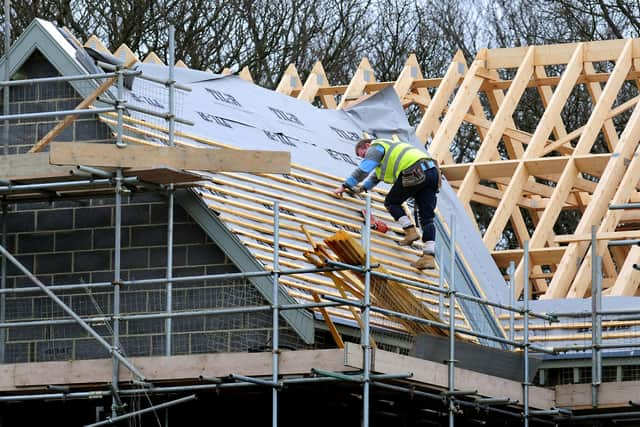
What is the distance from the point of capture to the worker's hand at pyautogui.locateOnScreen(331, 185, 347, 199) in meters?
19.6

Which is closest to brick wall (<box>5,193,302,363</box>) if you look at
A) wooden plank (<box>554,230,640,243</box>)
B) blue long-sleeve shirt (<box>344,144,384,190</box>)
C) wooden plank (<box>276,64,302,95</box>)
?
blue long-sleeve shirt (<box>344,144,384,190</box>)

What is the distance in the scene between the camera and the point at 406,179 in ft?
62.4

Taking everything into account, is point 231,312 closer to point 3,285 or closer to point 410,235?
point 3,285

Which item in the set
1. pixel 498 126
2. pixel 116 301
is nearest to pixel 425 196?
pixel 116 301

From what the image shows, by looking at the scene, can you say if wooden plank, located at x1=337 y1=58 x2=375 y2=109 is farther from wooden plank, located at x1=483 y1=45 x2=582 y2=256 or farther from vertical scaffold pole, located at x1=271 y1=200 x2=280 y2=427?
vertical scaffold pole, located at x1=271 y1=200 x2=280 y2=427

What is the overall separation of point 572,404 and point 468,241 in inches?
133

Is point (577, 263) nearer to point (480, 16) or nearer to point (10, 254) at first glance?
point (10, 254)

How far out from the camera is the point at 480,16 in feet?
136

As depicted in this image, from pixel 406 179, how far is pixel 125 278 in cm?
302

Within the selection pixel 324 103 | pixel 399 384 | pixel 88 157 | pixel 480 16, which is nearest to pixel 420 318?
pixel 399 384

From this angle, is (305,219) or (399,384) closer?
(399,384)

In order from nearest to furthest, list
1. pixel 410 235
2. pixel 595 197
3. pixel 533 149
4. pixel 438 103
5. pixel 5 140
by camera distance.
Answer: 1. pixel 5 140
2. pixel 410 235
3. pixel 595 197
4. pixel 533 149
5. pixel 438 103

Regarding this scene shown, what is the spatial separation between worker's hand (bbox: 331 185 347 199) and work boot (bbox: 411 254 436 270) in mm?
1052

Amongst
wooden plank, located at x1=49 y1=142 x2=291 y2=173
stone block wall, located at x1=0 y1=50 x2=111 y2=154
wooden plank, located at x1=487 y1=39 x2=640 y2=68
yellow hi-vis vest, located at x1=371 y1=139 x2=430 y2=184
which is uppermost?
wooden plank, located at x1=487 y1=39 x2=640 y2=68
